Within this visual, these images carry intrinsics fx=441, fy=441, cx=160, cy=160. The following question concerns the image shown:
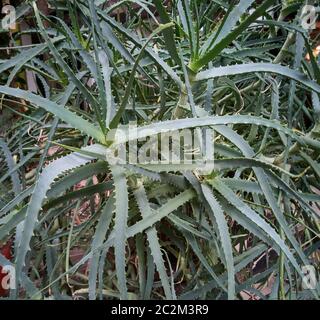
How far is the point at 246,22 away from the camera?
354mm

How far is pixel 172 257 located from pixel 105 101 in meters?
0.30

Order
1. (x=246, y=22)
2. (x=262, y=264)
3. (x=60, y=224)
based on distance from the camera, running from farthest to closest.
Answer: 1. (x=262, y=264)
2. (x=60, y=224)
3. (x=246, y=22)

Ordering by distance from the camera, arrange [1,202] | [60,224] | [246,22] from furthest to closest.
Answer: [60,224] < [1,202] < [246,22]

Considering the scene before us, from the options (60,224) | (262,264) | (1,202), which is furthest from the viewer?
(262,264)

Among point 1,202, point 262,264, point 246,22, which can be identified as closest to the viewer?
point 246,22

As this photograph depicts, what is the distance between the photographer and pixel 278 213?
0.41 metres

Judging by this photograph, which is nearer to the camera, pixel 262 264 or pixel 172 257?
pixel 172 257

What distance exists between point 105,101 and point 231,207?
16 cm
